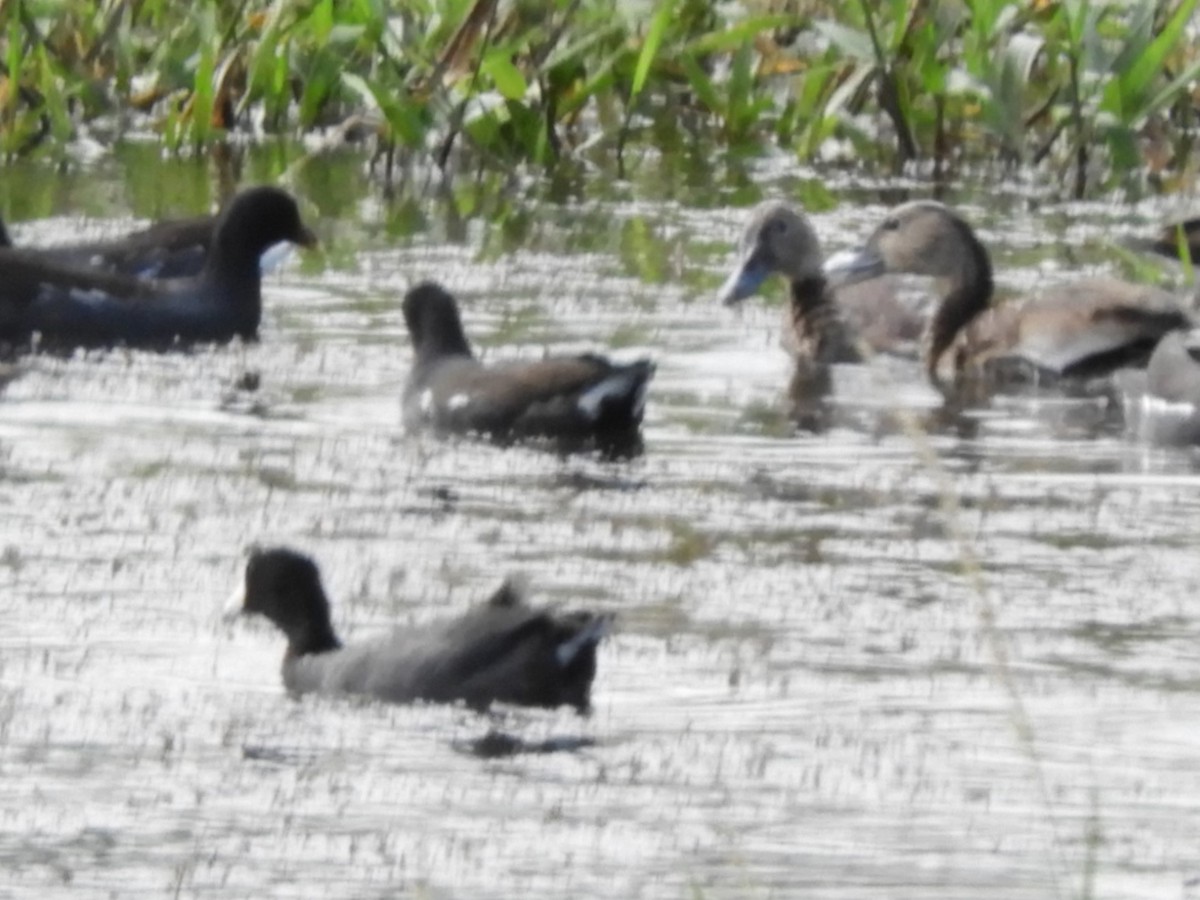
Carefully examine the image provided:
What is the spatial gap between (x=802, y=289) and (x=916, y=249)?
0.44m

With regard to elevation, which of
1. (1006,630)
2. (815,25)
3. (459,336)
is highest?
(815,25)

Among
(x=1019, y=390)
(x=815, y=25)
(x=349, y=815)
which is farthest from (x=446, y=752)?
(x=815, y=25)

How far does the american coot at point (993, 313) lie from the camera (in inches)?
457

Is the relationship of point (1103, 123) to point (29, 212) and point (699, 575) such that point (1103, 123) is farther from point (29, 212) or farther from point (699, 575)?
point (699, 575)

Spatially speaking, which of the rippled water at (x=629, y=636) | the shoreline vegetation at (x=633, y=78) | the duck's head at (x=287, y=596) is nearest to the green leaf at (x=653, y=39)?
the shoreline vegetation at (x=633, y=78)

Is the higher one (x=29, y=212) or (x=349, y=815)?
(x=29, y=212)

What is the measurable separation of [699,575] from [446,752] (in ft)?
5.44

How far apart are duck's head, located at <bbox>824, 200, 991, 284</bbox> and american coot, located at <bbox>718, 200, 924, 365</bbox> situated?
85mm

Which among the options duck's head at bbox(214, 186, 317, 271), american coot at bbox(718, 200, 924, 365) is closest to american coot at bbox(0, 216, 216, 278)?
duck's head at bbox(214, 186, 317, 271)

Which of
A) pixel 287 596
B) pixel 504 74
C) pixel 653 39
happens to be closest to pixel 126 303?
pixel 504 74

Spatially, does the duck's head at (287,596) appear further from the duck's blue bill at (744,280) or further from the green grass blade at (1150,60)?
the green grass blade at (1150,60)

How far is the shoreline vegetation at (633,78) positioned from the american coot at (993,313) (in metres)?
1.74

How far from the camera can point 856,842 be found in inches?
247

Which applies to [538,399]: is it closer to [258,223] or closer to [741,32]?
[258,223]
